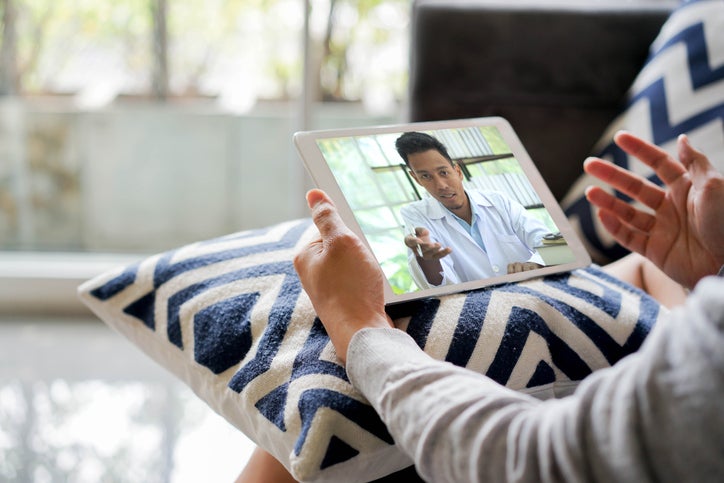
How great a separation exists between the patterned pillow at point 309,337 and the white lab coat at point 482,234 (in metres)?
0.03

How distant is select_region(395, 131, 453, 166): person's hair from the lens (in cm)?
87

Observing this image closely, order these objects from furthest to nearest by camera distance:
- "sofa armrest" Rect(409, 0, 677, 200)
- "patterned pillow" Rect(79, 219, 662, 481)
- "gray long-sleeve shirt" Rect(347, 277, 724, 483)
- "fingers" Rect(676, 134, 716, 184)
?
"sofa armrest" Rect(409, 0, 677, 200) → "fingers" Rect(676, 134, 716, 184) → "patterned pillow" Rect(79, 219, 662, 481) → "gray long-sleeve shirt" Rect(347, 277, 724, 483)

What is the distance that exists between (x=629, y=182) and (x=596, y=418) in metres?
0.60

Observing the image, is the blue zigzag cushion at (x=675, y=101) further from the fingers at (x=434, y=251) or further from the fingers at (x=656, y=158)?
the fingers at (x=434, y=251)

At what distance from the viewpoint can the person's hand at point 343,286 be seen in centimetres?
69

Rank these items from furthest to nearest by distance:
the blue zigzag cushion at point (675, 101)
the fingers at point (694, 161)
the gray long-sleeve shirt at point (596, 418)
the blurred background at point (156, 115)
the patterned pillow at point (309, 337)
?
1. the blurred background at point (156, 115)
2. the blue zigzag cushion at point (675, 101)
3. the fingers at point (694, 161)
4. the patterned pillow at point (309, 337)
5. the gray long-sleeve shirt at point (596, 418)

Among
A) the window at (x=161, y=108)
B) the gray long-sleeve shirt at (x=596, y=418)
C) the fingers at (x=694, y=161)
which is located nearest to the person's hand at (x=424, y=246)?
the gray long-sleeve shirt at (x=596, y=418)

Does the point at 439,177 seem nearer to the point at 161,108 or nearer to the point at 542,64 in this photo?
the point at 542,64

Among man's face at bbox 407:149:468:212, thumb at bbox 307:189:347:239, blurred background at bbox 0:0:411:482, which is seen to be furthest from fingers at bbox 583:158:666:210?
blurred background at bbox 0:0:411:482

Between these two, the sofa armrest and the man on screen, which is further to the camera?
the sofa armrest

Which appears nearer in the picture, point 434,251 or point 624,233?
point 434,251

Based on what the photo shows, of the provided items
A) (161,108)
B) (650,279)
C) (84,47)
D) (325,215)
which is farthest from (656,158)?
(84,47)

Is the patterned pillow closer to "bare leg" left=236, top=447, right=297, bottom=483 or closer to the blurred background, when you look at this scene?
"bare leg" left=236, top=447, right=297, bottom=483

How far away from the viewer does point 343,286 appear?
70 centimetres
